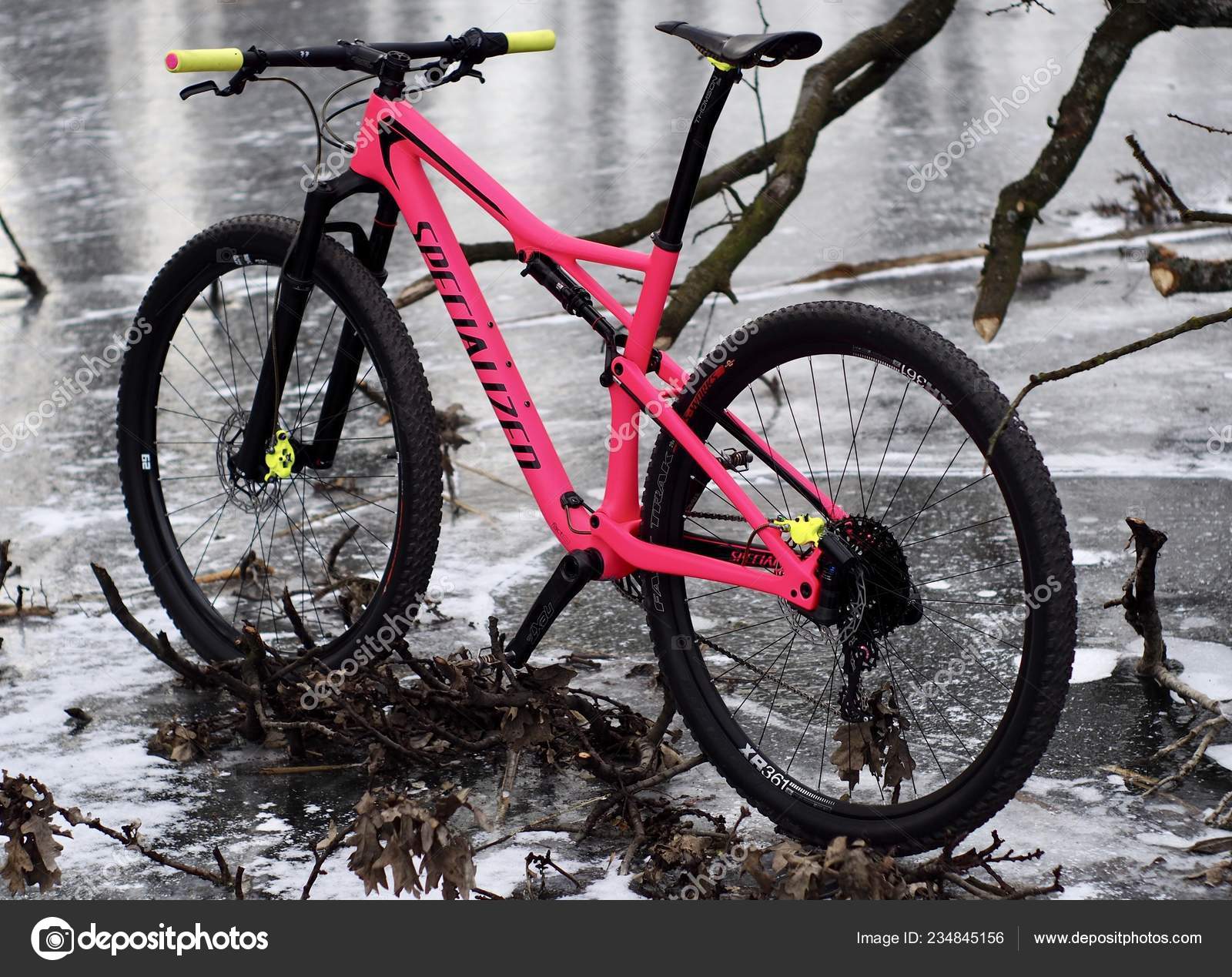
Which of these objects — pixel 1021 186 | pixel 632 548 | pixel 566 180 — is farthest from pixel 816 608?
pixel 566 180

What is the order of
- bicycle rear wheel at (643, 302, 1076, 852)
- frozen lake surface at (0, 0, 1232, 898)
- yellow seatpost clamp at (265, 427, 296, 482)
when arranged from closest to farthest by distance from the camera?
bicycle rear wheel at (643, 302, 1076, 852), frozen lake surface at (0, 0, 1232, 898), yellow seatpost clamp at (265, 427, 296, 482)

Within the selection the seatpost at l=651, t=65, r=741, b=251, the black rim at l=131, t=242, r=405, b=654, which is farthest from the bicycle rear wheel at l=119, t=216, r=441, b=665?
the seatpost at l=651, t=65, r=741, b=251

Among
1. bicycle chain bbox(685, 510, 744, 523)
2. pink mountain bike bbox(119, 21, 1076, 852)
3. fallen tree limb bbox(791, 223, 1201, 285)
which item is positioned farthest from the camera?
fallen tree limb bbox(791, 223, 1201, 285)

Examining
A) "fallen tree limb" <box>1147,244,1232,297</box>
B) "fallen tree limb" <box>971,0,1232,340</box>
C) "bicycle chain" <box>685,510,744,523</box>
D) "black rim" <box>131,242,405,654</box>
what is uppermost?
"fallen tree limb" <box>971,0,1232,340</box>

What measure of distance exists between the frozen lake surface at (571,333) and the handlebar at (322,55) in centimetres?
152

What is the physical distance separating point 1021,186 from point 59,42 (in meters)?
10.6

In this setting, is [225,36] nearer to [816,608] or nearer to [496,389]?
[496,389]

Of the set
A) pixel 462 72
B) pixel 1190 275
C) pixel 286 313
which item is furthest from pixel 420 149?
pixel 1190 275

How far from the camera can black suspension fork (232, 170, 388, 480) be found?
3.72 m

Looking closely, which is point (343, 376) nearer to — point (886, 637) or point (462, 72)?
point (462, 72)

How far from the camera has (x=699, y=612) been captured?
4312 mm

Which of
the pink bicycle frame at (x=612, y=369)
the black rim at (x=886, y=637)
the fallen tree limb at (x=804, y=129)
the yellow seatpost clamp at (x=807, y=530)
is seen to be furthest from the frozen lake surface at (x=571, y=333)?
the fallen tree limb at (x=804, y=129)

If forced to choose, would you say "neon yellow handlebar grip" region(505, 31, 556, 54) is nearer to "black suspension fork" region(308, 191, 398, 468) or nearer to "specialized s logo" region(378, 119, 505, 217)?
"specialized s logo" region(378, 119, 505, 217)

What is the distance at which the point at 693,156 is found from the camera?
124 inches
